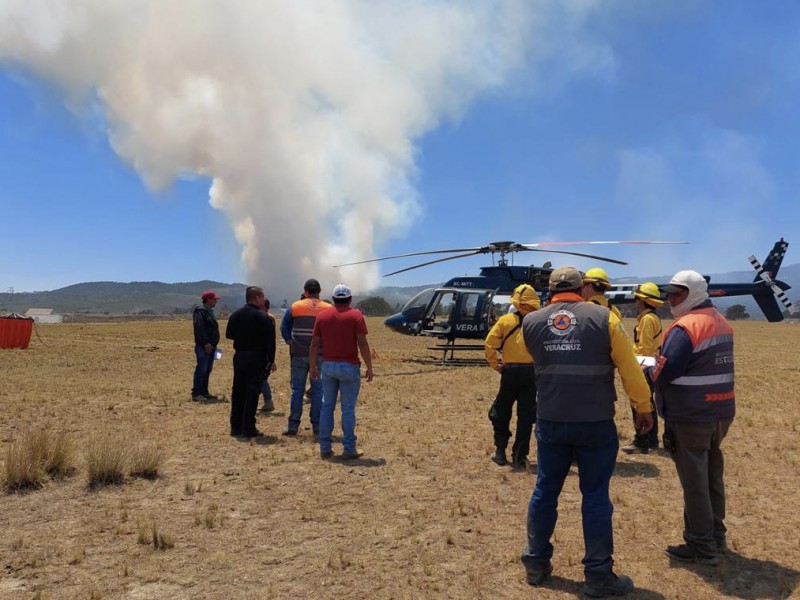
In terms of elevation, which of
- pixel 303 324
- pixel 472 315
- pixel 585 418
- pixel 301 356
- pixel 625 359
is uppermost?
pixel 472 315

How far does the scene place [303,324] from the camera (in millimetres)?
8531

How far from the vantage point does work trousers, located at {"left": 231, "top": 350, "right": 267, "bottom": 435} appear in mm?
8398

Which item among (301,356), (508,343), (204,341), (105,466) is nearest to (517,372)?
(508,343)

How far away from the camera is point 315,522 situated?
5188 millimetres

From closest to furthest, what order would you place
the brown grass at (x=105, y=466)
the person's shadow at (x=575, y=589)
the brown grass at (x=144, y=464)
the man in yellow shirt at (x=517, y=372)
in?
the person's shadow at (x=575, y=589) → the brown grass at (x=105, y=466) → the brown grass at (x=144, y=464) → the man in yellow shirt at (x=517, y=372)

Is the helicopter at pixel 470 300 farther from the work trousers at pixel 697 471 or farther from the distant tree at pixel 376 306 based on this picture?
the distant tree at pixel 376 306

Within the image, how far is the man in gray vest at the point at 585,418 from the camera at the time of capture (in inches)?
157

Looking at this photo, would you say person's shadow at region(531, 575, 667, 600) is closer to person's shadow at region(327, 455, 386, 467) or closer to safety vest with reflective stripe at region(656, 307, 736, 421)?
safety vest with reflective stripe at region(656, 307, 736, 421)

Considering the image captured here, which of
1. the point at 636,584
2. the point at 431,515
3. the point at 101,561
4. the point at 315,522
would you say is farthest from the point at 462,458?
the point at 101,561

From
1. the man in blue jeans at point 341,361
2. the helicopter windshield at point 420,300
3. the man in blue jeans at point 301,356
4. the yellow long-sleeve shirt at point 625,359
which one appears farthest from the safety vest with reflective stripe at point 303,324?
the helicopter windshield at point 420,300

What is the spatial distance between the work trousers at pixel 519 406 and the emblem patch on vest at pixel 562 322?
2.78m

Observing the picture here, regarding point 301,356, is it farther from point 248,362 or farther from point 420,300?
point 420,300

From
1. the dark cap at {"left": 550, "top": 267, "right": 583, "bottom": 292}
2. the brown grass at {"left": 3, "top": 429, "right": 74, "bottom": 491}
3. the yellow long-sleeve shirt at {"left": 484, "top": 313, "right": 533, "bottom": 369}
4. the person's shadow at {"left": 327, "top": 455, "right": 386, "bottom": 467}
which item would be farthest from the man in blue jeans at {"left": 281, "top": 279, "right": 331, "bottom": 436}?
the dark cap at {"left": 550, "top": 267, "right": 583, "bottom": 292}

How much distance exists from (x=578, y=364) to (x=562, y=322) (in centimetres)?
30
